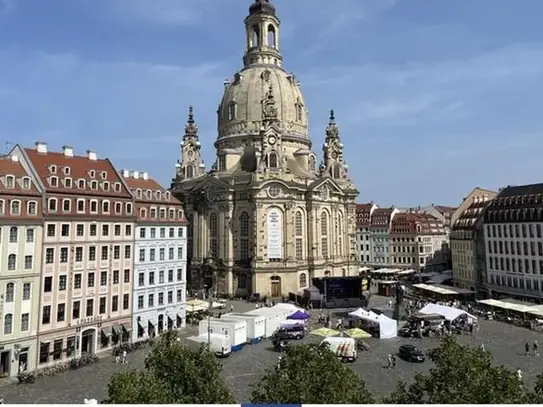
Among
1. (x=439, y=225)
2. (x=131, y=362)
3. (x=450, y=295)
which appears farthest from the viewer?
(x=439, y=225)

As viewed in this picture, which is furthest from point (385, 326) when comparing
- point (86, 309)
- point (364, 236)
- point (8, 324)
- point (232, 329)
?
point (364, 236)

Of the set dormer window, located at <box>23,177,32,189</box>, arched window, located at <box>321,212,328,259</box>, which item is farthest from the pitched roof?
arched window, located at <box>321,212,328,259</box>

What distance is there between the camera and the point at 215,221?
8662cm

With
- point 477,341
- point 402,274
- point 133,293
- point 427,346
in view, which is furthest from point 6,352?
point 402,274

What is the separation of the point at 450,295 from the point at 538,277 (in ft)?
42.4

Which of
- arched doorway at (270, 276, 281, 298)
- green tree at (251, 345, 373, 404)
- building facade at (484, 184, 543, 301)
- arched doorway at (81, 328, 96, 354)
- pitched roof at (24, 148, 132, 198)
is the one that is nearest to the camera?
green tree at (251, 345, 373, 404)

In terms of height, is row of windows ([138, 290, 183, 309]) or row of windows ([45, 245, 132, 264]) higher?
row of windows ([45, 245, 132, 264])

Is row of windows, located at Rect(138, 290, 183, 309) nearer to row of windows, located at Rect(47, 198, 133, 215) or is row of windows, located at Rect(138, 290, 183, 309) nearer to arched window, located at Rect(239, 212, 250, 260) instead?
row of windows, located at Rect(47, 198, 133, 215)

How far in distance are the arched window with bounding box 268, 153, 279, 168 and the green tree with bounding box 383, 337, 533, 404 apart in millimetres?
63845

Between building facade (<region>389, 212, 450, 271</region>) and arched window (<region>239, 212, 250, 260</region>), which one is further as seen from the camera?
building facade (<region>389, 212, 450, 271</region>)

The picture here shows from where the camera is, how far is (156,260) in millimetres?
53156

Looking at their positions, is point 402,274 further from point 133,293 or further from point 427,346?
point 133,293

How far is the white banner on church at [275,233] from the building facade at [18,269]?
43.4m

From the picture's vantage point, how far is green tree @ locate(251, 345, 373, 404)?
18.2 metres
